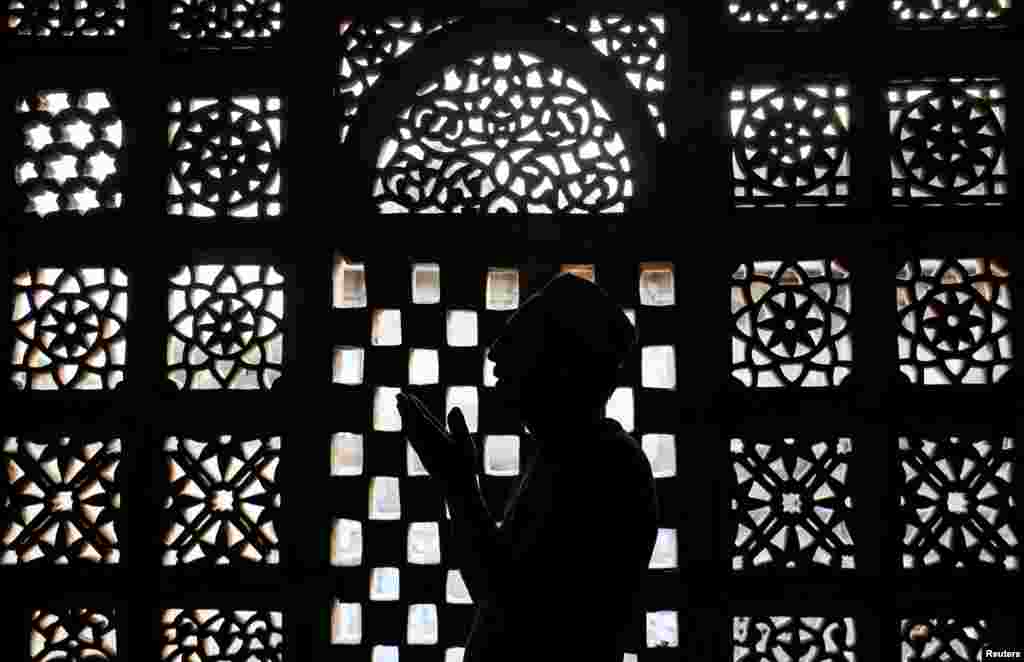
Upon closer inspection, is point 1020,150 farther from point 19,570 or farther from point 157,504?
point 19,570

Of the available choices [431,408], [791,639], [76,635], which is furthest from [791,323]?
[76,635]

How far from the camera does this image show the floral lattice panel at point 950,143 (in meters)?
2.53

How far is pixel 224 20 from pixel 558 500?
1.85 metres

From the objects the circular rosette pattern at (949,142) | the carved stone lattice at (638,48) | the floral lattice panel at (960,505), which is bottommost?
the floral lattice panel at (960,505)

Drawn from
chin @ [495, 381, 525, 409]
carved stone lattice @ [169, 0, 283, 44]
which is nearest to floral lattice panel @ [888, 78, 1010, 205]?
chin @ [495, 381, 525, 409]

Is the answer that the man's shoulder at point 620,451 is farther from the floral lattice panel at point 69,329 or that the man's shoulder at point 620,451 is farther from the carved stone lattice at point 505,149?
the floral lattice panel at point 69,329

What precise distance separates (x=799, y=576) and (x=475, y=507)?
4.28 ft

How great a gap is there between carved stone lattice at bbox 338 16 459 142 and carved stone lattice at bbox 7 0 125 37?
2.15 feet

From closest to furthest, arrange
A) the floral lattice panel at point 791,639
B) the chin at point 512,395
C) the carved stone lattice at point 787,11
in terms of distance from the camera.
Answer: the chin at point 512,395 < the floral lattice panel at point 791,639 < the carved stone lattice at point 787,11

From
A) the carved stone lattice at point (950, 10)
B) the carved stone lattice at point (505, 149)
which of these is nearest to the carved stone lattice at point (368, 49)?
the carved stone lattice at point (505, 149)

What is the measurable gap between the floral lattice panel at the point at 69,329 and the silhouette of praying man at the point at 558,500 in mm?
1398

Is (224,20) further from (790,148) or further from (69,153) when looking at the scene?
(790,148)

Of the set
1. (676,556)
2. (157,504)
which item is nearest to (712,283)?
(676,556)

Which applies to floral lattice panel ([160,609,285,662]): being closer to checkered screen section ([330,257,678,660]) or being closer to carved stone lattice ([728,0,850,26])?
checkered screen section ([330,257,678,660])
